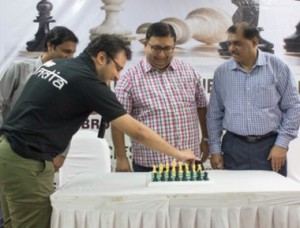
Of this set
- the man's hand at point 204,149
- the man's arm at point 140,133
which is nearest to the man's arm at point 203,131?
the man's hand at point 204,149

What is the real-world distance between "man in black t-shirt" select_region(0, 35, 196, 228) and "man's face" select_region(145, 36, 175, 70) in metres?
0.73

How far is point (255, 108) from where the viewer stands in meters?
2.43

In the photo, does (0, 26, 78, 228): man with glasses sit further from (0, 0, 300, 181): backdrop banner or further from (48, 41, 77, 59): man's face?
(0, 0, 300, 181): backdrop banner

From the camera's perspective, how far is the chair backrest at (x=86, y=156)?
284 cm

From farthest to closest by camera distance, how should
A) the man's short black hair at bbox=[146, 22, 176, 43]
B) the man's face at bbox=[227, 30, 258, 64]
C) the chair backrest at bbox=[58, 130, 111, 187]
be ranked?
the chair backrest at bbox=[58, 130, 111, 187], the man's face at bbox=[227, 30, 258, 64], the man's short black hair at bbox=[146, 22, 176, 43]

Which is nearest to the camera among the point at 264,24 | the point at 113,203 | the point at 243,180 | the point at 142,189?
the point at 113,203

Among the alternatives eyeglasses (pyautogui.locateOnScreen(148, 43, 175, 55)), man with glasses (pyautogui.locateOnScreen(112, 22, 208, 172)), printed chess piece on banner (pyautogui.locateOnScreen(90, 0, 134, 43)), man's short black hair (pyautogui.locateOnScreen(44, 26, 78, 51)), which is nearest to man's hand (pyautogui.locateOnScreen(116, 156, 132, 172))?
man with glasses (pyautogui.locateOnScreen(112, 22, 208, 172))

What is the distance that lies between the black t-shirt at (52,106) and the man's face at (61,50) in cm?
70

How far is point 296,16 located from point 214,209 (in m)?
2.14

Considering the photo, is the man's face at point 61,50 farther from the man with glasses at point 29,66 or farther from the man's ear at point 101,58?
the man's ear at point 101,58

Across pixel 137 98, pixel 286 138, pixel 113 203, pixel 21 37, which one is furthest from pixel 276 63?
pixel 21 37

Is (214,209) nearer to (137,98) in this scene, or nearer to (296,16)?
(137,98)

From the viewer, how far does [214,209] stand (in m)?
1.63

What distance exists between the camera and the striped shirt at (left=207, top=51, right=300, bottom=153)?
242cm
